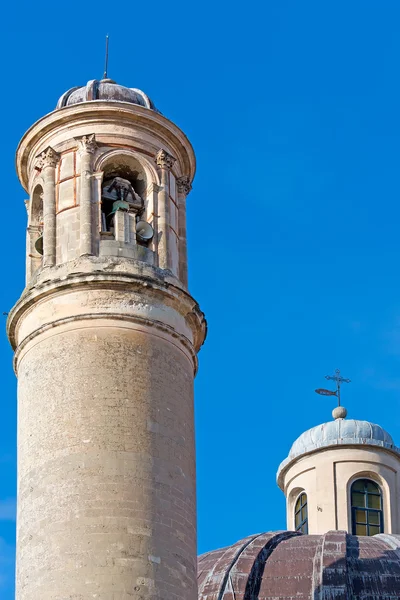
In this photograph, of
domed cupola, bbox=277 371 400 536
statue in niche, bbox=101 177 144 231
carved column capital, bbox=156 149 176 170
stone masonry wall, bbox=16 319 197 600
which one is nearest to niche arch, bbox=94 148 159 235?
statue in niche, bbox=101 177 144 231

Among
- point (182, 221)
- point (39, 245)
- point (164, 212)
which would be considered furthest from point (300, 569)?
point (39, 245)

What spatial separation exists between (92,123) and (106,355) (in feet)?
14.5

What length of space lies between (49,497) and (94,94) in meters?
7.36

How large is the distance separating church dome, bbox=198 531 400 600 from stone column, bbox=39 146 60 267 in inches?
515

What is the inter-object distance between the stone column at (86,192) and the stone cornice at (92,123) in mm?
209

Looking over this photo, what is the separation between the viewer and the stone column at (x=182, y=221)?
30.2 metres

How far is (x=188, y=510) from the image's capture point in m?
27.7

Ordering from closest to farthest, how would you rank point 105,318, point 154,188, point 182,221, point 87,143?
point 105,318 < point 87,143 < point 154,188 < point 182,221

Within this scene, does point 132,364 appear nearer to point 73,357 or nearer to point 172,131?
point 73,357

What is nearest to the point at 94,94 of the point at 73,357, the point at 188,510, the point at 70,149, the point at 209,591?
the point at 70,149

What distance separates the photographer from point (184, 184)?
3116cm

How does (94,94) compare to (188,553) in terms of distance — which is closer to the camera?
(188,553)

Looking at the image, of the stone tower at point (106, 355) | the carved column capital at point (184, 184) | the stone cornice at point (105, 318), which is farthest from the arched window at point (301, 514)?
the stone cornice at point (105, 318)

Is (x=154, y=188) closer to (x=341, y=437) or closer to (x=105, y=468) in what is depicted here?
(x=105, y=468)
